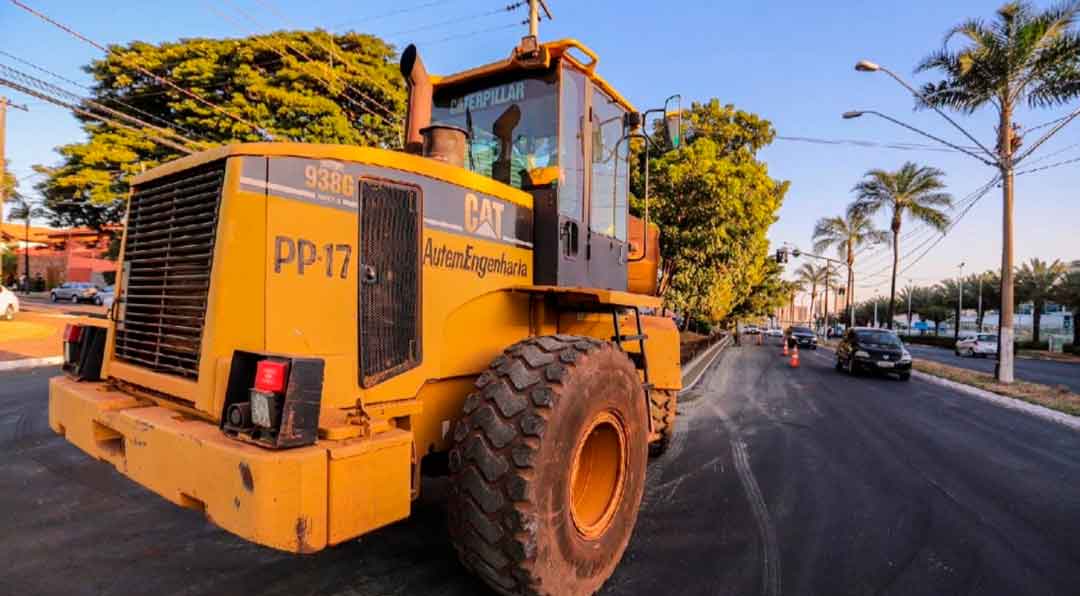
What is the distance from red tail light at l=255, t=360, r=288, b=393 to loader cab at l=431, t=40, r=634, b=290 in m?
1.87

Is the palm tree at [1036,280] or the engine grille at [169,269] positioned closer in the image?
the engine grille at [169,269]

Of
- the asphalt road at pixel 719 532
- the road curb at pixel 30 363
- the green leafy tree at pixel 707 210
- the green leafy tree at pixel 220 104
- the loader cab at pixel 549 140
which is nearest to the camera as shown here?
the asphalt road at pixel 719 532

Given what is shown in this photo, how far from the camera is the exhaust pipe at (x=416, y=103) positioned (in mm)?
3760

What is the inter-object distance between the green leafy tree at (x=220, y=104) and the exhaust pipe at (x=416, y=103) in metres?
18.5

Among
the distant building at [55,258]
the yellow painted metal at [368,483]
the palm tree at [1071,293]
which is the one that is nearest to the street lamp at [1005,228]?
the yellow painted metal at [368,483]

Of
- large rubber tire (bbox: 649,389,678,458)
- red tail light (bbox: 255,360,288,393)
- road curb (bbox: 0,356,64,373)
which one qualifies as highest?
red tail light (bbox: 255,360,288,393)

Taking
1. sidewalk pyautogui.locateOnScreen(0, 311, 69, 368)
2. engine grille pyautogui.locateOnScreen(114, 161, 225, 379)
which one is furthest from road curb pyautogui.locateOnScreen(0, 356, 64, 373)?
engine grille pyautogui.locateOnScreen(114, 161, 225, 379)

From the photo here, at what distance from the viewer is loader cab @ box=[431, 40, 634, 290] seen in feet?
12.2

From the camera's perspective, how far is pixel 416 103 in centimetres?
389

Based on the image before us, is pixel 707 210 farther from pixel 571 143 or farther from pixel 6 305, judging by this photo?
pixel 6 305

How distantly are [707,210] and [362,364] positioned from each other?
14708 mm

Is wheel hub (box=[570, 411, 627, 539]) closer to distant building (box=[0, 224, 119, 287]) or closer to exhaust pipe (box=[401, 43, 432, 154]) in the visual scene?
exhaust pipe (box=[401, 43, 432, 154])

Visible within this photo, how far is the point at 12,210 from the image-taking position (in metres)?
51.5

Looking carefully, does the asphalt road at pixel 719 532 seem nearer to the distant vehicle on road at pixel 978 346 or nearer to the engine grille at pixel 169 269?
the engine grille at pixel 169 269
